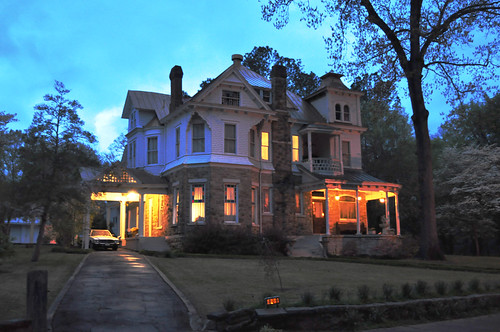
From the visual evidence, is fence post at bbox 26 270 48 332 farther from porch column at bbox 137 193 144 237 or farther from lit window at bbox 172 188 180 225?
porch column at bbox 137 193 144 237

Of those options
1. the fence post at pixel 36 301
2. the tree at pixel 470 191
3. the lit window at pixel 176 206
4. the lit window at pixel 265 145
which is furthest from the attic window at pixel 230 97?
the fence post at pixel 36 301

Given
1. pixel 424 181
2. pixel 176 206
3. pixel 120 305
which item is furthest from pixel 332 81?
pixel 120 305

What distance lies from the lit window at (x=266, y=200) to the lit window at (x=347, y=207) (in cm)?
586

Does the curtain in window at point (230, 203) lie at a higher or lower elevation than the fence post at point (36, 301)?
higher

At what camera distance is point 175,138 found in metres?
27.0

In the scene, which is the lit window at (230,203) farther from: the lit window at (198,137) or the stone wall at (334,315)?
the stone wall at (334,315)

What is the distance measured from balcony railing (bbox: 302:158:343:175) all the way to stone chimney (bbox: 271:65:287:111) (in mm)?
3924

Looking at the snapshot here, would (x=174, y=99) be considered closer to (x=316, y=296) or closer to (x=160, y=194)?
(x=160, y=194)

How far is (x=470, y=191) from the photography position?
3256cm

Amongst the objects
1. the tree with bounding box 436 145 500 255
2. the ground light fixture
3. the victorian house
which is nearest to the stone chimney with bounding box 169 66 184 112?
the victorian house

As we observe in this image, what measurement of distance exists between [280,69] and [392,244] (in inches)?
502

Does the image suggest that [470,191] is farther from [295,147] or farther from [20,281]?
[20,281]

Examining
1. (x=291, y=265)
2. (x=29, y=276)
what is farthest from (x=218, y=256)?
(x=29, y=276)

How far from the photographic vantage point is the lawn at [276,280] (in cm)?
1006
